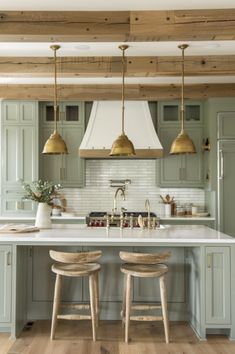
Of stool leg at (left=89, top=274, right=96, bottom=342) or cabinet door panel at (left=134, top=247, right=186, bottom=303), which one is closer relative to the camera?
stool leg at (left=89, top=274, right=96, bottom=342)

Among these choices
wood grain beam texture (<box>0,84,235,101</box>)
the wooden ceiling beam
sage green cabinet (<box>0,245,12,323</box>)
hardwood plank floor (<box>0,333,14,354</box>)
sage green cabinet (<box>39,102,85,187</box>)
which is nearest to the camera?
hardwood plank floor (<box>0,333,14,354</box>)

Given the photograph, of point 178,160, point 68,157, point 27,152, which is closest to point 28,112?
point 27,152

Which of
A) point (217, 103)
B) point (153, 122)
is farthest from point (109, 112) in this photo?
point (217, 103)

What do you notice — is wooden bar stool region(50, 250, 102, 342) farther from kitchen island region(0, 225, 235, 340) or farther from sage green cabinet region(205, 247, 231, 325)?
sage green cabinet region(205, 247, 231, 325)

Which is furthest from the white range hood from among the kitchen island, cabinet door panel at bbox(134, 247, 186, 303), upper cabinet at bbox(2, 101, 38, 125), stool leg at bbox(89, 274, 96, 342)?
stool leg at bbox(89, 274, 96, 342)

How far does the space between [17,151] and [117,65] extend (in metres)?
2.30

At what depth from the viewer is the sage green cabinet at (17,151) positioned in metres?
6.09

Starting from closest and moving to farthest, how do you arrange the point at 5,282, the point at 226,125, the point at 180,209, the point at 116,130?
the point at 5,282 → the point at 226,125 → the point at 116,130 → the point at 180,209

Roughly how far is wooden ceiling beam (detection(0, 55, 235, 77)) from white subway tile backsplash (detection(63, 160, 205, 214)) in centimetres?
209

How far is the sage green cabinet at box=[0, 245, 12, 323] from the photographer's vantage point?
11.8ft

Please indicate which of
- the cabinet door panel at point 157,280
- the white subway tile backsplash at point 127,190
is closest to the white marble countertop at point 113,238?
the cabinet door panel at point 157,280

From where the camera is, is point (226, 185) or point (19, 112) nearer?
point (226, 185)

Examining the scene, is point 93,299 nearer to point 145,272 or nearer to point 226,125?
point 145,272

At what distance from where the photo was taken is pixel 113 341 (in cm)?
354
